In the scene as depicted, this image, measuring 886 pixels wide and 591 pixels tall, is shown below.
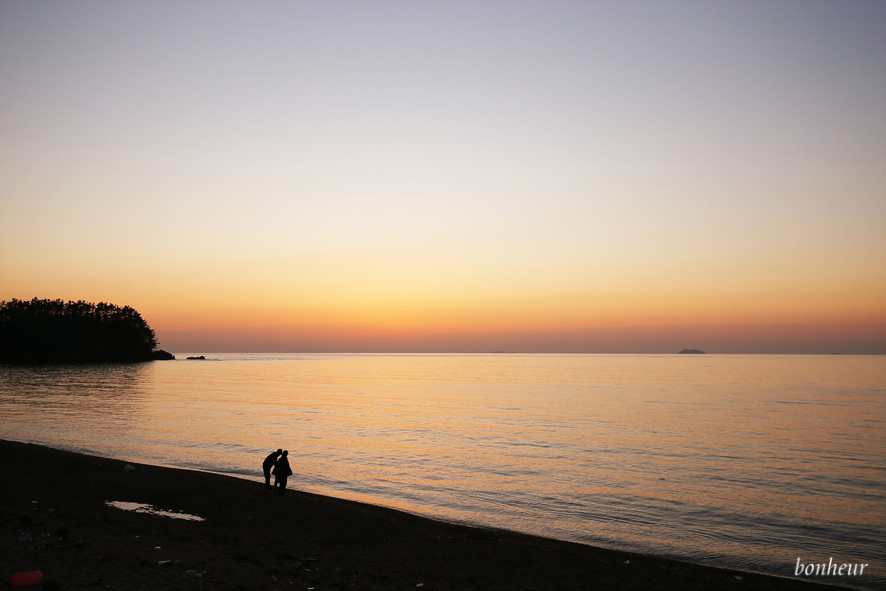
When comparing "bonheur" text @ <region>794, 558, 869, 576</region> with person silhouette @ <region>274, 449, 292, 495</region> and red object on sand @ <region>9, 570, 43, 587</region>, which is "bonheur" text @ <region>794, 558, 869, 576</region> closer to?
person silhouette @ <region>274, 449, 292, 495</region>

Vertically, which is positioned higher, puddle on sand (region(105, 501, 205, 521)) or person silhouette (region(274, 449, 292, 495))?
person silhouette (region(274, 449, 292, 495))

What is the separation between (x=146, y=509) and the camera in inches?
789

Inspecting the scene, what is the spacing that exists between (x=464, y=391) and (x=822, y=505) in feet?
238

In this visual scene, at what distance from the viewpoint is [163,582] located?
38.7 ft

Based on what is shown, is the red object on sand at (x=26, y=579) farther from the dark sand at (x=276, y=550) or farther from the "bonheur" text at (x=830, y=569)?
the "bonheur" text at (x=830, y=569)

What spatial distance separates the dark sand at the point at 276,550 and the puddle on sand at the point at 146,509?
16.3 inches

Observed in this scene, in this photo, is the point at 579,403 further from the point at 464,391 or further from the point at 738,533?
the point at 738,533

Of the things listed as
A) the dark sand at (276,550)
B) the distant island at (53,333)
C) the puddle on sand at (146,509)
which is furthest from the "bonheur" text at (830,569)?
the distant island at (53,333)

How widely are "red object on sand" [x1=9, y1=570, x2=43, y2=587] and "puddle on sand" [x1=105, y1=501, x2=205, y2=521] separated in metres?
8.43

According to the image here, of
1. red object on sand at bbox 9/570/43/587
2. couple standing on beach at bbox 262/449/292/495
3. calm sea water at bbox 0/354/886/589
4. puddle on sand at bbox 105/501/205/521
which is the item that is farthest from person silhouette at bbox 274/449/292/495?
red object on sand at bbox 9/570/43/587

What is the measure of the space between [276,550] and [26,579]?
249 inches

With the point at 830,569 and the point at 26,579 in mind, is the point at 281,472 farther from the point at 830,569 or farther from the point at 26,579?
the point at 830,569

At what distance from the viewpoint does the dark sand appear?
→ 12597 mm

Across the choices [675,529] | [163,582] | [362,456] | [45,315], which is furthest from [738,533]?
[45,315]
